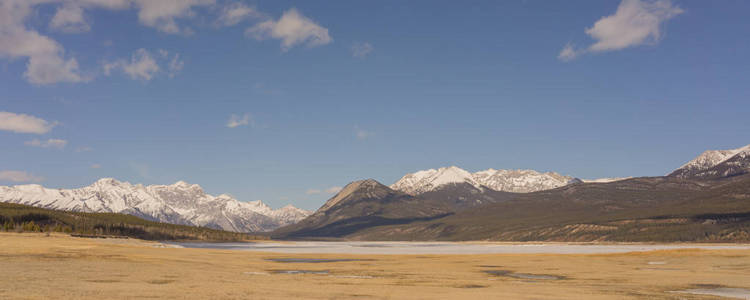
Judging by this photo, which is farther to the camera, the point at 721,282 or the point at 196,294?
the point at 721,282

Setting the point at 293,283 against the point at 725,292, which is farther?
the point at 293,283

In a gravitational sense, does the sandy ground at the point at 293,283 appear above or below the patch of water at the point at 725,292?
above

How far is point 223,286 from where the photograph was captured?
46438 millimetres

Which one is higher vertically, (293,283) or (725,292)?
(293,283)

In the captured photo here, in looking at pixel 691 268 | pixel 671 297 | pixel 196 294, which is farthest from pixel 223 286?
pixel 691 268

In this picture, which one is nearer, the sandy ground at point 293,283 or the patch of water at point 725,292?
the sandy ground at point 293,283

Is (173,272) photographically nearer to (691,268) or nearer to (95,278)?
(95,278)

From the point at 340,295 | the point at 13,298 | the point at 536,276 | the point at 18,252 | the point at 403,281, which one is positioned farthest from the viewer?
the point at 18,252

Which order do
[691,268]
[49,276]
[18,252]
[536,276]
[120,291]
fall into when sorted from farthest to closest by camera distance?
[691,268]
[18,252]
[536,276]
[49,276]
[120,291]

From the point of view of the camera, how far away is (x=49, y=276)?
157 ft

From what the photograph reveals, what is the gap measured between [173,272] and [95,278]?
1191 cm

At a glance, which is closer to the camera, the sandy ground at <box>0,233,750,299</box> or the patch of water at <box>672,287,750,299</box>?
the sandy ground at <box>0,233,750,299</box>

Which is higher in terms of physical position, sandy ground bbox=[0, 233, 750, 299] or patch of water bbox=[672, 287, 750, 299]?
sandy ground bbox=[0, 233, 750, 299]

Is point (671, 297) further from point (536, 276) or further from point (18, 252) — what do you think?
point (18, 252)
